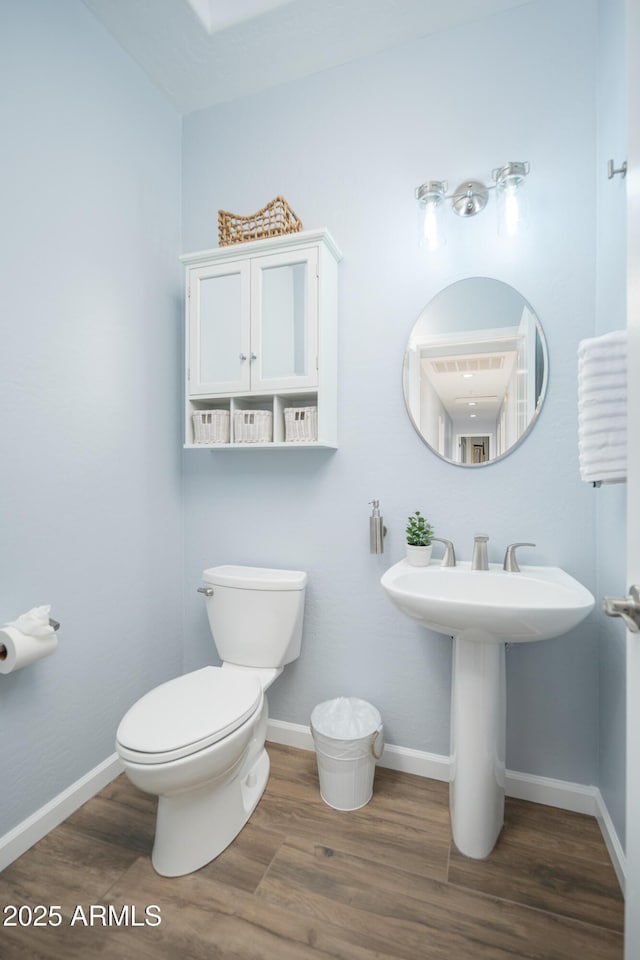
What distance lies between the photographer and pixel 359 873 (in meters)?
1.31

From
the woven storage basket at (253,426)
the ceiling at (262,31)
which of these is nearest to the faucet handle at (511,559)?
the woven storage basket at (253,426)

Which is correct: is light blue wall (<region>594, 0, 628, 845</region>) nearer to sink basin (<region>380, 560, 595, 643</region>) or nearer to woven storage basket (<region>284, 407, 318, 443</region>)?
sink basin (<region>380, 560, 595, 643</region>)

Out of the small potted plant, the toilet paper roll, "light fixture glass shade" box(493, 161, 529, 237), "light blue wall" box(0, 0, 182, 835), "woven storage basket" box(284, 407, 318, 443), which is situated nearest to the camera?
the toilet paper roll

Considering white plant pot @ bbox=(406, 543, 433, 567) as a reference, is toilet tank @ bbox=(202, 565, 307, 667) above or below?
below

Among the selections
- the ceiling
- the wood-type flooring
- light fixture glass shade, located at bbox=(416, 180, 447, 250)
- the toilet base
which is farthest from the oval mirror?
the toilet base

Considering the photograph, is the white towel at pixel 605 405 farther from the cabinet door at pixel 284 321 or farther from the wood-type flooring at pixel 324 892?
the wood-type flooring at pixel 324 892

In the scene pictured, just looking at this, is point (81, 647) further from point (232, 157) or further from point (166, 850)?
point (232, 157)

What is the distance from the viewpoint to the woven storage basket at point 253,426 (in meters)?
1.76

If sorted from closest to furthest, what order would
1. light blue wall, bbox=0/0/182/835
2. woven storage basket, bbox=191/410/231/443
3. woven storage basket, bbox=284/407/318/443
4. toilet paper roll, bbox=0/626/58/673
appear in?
toilet paper roll, bbox=0/626/58/673, light blue wall, bbox=0/0/182/835, woven storage basket, bbox=284/407/318/443, woven storage basket, bbox=191/410/231/443

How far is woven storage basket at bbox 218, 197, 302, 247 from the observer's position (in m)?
A: 1.72

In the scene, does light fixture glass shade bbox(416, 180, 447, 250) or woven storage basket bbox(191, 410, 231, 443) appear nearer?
light fixture glass shade bbox(416, 180, 447, 250)

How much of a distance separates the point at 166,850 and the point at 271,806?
39 centimetres

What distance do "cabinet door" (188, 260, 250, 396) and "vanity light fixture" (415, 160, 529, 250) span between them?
0.68 m

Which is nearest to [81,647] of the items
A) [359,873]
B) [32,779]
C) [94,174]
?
[32,779]
